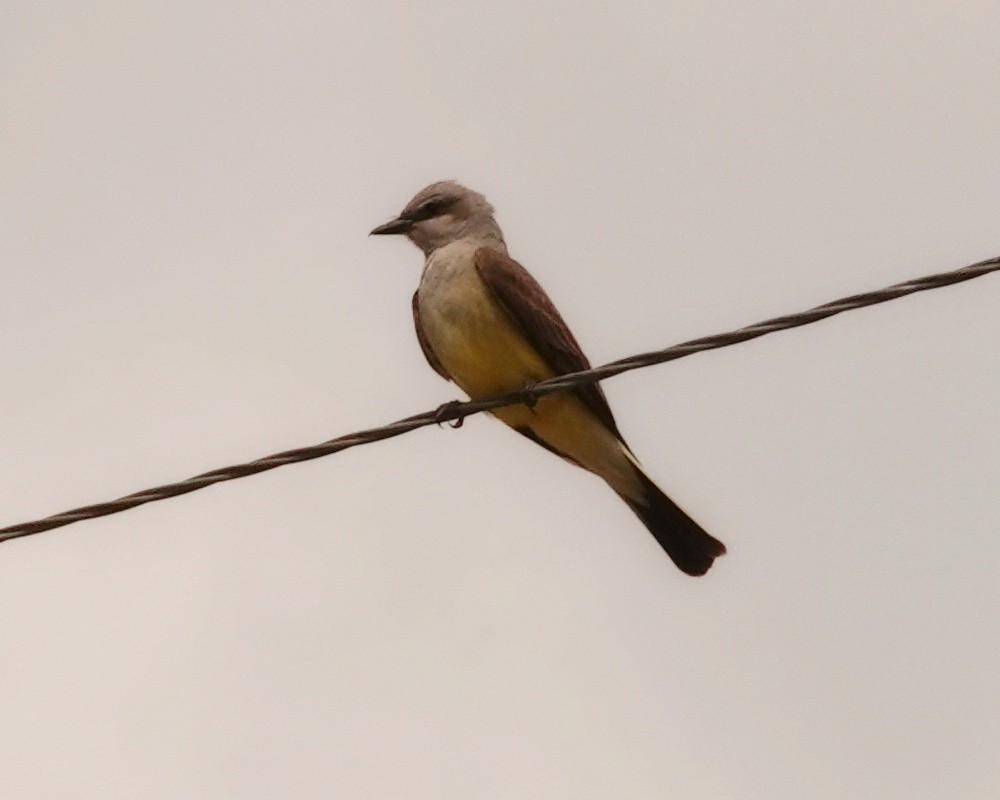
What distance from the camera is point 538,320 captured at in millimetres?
7297

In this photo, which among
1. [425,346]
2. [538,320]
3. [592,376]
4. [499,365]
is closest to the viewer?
[592,376]

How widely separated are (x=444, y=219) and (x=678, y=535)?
6.52 feet

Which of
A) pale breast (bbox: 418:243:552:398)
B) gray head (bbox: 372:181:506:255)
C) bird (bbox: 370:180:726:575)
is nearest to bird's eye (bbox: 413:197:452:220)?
gray head (bbox: 372:181:506:255)

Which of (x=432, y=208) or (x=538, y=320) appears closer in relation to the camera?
(x=538, y=320)

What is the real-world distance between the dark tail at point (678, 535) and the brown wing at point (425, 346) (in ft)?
3.48

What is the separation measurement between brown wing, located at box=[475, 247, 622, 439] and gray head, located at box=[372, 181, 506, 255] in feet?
2.26

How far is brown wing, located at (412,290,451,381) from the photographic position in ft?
24.9

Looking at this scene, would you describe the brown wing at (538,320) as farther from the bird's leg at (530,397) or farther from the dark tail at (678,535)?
the dark tail at (678,535)

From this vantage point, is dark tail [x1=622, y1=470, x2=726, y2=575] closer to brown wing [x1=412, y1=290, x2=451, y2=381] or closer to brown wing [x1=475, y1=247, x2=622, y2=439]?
brown wing [x1=475, y1=247, x2=622, y2=439]

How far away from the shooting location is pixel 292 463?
5133 mm

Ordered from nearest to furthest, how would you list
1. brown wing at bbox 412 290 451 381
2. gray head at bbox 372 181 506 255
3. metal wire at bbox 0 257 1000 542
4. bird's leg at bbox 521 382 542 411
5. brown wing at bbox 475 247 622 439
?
metal wire at bbox 0 257 1000 542
bird's leg at bbox 521 382 542 411
brown wing at bbox 475 247 622 439
brown wing at bbox 412 290 451 381
gray head at bbox 372 181 506 255

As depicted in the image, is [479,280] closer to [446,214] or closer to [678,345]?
[446,214]

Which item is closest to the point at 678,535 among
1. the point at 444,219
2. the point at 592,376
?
the point at 444,219

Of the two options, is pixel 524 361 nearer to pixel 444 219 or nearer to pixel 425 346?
pixel 425 346
